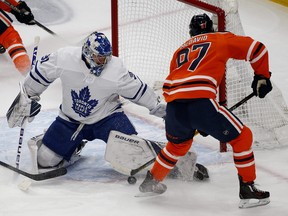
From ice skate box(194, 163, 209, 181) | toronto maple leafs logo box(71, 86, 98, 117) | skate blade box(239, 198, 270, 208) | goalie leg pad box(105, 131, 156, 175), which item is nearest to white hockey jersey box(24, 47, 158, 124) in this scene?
toronto maple leafs logo box(71, 86, 98, 117)

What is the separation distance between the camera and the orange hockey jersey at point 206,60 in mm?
3871

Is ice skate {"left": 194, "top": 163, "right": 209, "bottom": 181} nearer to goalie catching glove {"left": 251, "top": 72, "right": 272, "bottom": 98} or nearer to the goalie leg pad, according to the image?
the goalie leg pad

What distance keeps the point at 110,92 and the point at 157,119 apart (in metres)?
0.94

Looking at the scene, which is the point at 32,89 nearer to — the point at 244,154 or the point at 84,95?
the point at 84,95

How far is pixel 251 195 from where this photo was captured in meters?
3.95

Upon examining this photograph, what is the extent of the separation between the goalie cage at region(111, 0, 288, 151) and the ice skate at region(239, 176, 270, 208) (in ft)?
2.28

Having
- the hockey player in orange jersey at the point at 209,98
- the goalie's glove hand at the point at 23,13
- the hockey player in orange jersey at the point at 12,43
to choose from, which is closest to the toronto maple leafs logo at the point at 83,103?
the hockey player in orange jersey at the point at 209,98

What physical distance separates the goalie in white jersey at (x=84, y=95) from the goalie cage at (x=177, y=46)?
450 mm

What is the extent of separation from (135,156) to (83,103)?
1.15ft

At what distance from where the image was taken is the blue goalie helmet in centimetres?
411

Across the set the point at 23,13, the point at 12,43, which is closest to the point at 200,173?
the point at 12,43

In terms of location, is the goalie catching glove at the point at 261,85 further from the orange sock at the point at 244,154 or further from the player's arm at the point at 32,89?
the player's arm at the point at 32,89

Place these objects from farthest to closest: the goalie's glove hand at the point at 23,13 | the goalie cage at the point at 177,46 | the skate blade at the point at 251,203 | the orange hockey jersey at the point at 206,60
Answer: the goalie's glove hand at the point at 23,13 < the goalie cage at the point at 177,46 < the skate blade at the point at 251,203 < the orange hockey jersey at the point at 206,60

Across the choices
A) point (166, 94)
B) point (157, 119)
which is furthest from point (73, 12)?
point (166, 94)
